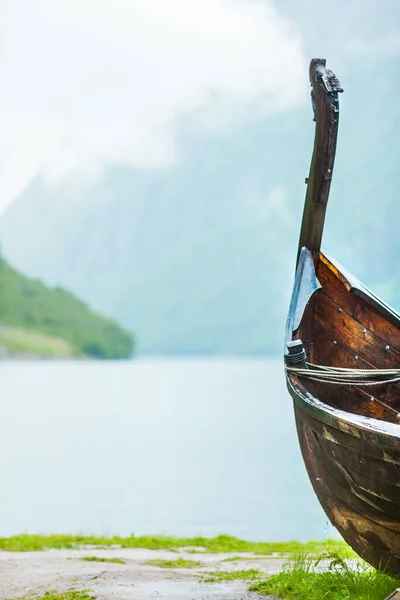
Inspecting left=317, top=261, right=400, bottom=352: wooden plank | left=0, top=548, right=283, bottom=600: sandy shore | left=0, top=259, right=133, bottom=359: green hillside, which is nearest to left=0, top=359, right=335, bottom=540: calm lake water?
left=0, top=548, right=283, bottom=600: sandy shore

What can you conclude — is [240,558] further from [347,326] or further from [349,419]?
[349,419]

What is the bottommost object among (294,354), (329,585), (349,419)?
(329,585)

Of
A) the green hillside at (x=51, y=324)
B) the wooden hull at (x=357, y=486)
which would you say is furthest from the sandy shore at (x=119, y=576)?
the green hillside at (x=51, y=324)

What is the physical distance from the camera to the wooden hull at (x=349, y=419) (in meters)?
4.76

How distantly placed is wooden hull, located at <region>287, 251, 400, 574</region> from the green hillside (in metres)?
91.5

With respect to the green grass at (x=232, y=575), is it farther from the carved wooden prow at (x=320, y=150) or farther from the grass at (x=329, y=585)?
the carved wooden prow at (x=320, y=150)

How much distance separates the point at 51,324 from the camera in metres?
103

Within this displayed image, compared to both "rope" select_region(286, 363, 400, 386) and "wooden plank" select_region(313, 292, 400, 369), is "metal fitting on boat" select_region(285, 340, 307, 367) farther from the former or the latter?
"wooden plank" select_region(313, 292, 400, 369)

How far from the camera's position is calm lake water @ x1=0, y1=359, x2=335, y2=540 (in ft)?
55.2

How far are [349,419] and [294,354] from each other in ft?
3.85

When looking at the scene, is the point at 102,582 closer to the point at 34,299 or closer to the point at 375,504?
the point at 375,504

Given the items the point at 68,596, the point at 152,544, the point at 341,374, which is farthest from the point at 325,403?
the point at 152,544

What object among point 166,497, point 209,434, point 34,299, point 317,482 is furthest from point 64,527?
point 34,299

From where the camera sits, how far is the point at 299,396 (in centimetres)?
545
